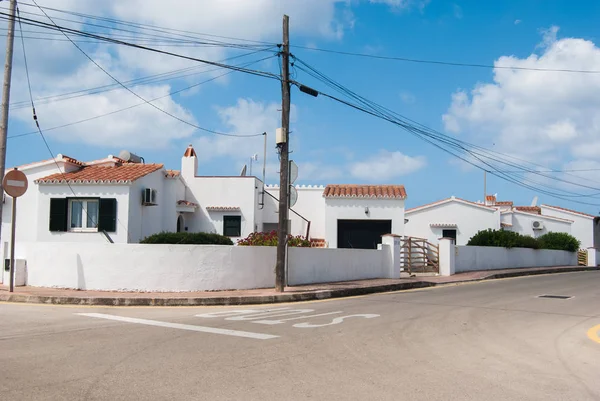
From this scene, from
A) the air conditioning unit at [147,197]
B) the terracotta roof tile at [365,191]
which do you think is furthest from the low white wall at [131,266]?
the terracotta roof tile at [365,191]

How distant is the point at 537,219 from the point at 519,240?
44.0 feet

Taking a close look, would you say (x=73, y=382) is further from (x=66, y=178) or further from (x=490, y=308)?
(x=66, y=178)

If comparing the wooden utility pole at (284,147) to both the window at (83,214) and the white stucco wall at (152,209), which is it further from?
the window at (83,214)

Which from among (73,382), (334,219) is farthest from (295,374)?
(334,219)

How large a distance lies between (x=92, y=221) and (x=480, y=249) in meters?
19.5

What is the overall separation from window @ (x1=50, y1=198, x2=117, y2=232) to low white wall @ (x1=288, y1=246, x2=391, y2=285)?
9215 millimetres

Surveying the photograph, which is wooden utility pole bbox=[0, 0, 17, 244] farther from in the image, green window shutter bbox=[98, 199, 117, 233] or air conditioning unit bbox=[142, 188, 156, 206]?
air conditioning unit bbox=[142, 188, 156, 206]

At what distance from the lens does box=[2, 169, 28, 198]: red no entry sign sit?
1439cm

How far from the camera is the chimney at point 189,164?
30688 millimetres

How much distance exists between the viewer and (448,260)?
26.9 m

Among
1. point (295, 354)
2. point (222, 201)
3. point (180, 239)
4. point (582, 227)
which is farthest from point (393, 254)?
point (582, 227)

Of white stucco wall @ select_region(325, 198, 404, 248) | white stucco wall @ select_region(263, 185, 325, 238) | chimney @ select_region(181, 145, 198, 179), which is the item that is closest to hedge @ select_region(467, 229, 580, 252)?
white stucco wall @ select_region(325, 198, 404, 248)

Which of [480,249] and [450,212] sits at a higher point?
[450,212]

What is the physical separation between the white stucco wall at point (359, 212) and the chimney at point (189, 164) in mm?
7400
